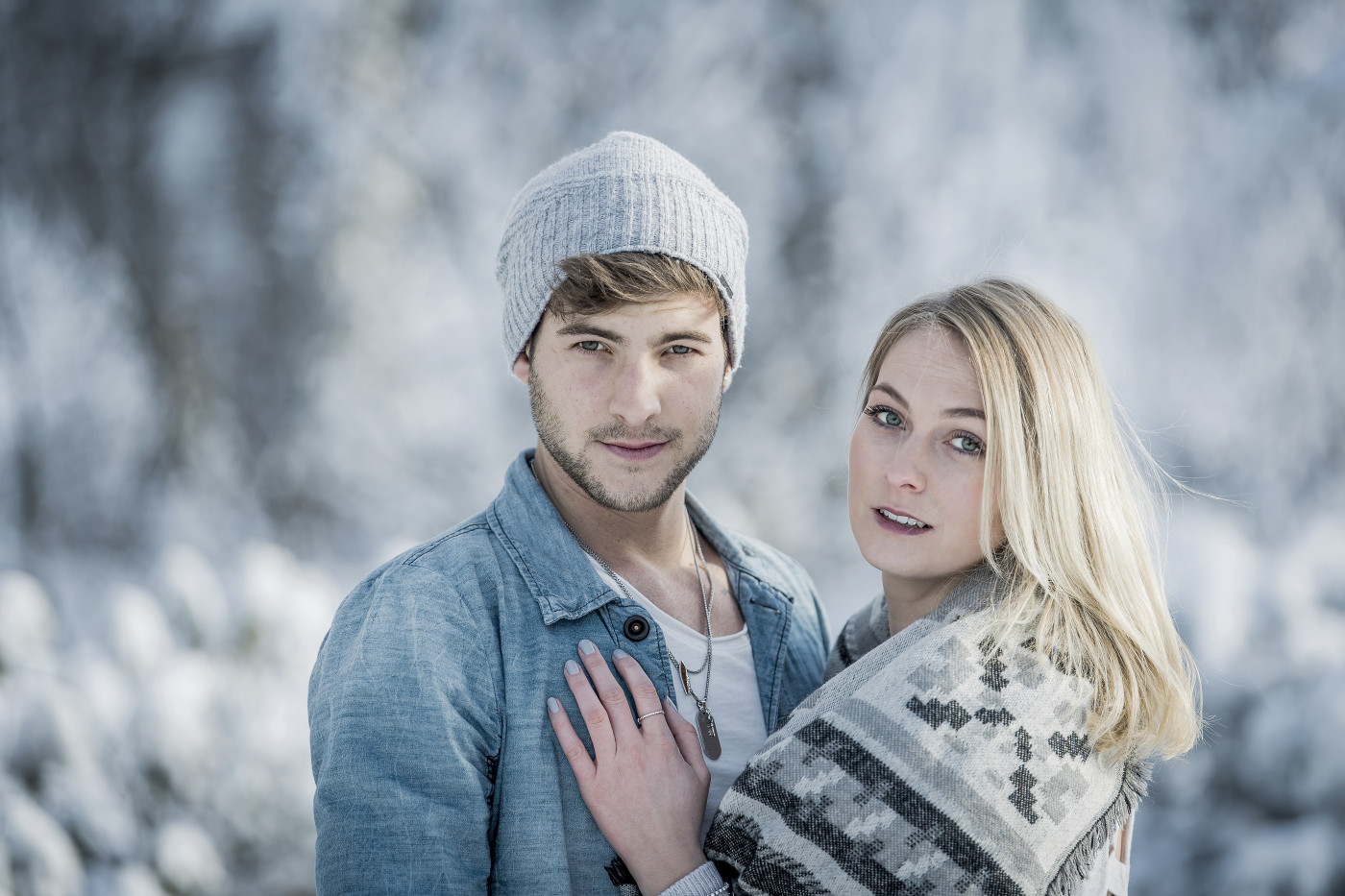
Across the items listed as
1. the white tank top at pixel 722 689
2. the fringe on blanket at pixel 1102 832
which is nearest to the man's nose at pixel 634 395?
the white tank top at pixel 722 689

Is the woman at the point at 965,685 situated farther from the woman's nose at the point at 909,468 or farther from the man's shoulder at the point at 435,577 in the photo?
the man's shoulder at the point at 435,577

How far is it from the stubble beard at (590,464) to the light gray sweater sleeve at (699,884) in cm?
66

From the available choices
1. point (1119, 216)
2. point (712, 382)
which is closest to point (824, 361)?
point (1119, 216)

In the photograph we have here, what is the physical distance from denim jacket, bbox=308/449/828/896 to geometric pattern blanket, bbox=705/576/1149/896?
286 millimetres

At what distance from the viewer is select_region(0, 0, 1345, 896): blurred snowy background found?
3172 mm

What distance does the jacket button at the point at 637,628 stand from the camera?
1643 millimetres

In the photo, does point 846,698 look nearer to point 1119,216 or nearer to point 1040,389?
point 1040,389

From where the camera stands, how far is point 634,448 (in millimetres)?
1759

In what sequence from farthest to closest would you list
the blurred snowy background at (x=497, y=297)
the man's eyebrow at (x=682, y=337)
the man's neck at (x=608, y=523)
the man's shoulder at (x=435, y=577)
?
the blurred snowy background at (x=497, y=297)
the man's neck at (x=608, y=523)
the man's eyebrow at (x=682, y=337)
the man's shoulder at (x=435, y=577)

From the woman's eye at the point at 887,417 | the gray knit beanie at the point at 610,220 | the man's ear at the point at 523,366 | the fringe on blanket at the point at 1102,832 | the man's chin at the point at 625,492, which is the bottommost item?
the fringe on blanket at the point at 1102,832

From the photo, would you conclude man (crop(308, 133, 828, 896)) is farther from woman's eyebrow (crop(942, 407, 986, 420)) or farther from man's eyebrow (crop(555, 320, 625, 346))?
woman's eyebrow (crop(942, 407, 986, 420))

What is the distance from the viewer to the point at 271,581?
10.8ft

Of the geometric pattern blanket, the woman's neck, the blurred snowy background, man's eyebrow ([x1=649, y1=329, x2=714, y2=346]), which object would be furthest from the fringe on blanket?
the blurred snowy background

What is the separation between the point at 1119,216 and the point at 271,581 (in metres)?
3.44
